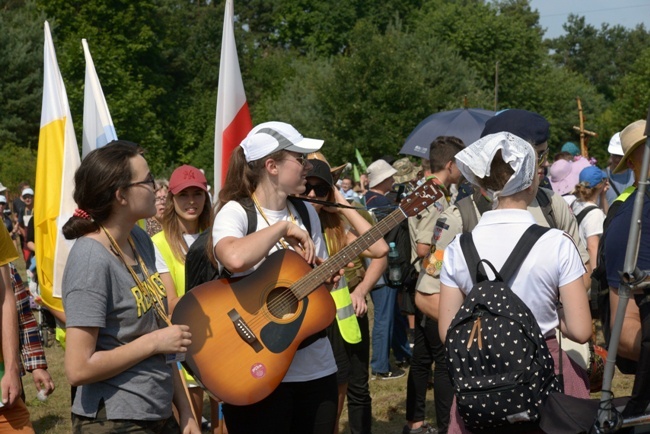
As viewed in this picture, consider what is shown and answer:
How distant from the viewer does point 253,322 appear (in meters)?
3.90

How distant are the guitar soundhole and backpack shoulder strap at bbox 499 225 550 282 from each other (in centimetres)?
116

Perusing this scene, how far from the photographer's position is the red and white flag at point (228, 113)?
6223mm

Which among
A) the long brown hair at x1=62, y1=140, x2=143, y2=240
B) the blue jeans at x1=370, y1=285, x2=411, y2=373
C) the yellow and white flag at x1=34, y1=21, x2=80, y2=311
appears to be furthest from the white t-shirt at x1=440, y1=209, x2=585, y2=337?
the blue jeans at x1=370, y1=285, x2=411, y2=373

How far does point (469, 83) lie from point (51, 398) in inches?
1459

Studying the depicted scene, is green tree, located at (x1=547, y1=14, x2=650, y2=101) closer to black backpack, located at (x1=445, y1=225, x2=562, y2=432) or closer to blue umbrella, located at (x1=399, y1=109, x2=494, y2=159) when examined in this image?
blue umbrella, located at (x1=399, y1=109, x2=494, y2=159)

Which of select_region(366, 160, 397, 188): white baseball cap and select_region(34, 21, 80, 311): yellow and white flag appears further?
select_region(366, 160, 397, 188): white baseball cap

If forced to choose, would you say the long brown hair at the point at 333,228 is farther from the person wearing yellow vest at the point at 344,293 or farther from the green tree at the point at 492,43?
the green tree at the point at 492,43

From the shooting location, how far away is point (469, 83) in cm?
4334

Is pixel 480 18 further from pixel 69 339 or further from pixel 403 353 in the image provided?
pixel 69 339

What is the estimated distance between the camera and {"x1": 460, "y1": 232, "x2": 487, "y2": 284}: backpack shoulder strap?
3.11m

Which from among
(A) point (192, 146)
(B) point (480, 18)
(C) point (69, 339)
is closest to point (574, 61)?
(B) point (480, 18)

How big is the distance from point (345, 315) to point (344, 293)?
149 millimetres

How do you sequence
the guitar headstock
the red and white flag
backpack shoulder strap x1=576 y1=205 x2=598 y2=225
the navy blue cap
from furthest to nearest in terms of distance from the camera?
backpack shoulder strap x1=576 y1=205 x2=598 y2=225
the red and white flag
the guitar headstock
the navy blue cap

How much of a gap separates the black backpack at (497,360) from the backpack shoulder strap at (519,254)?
6 centimetres
